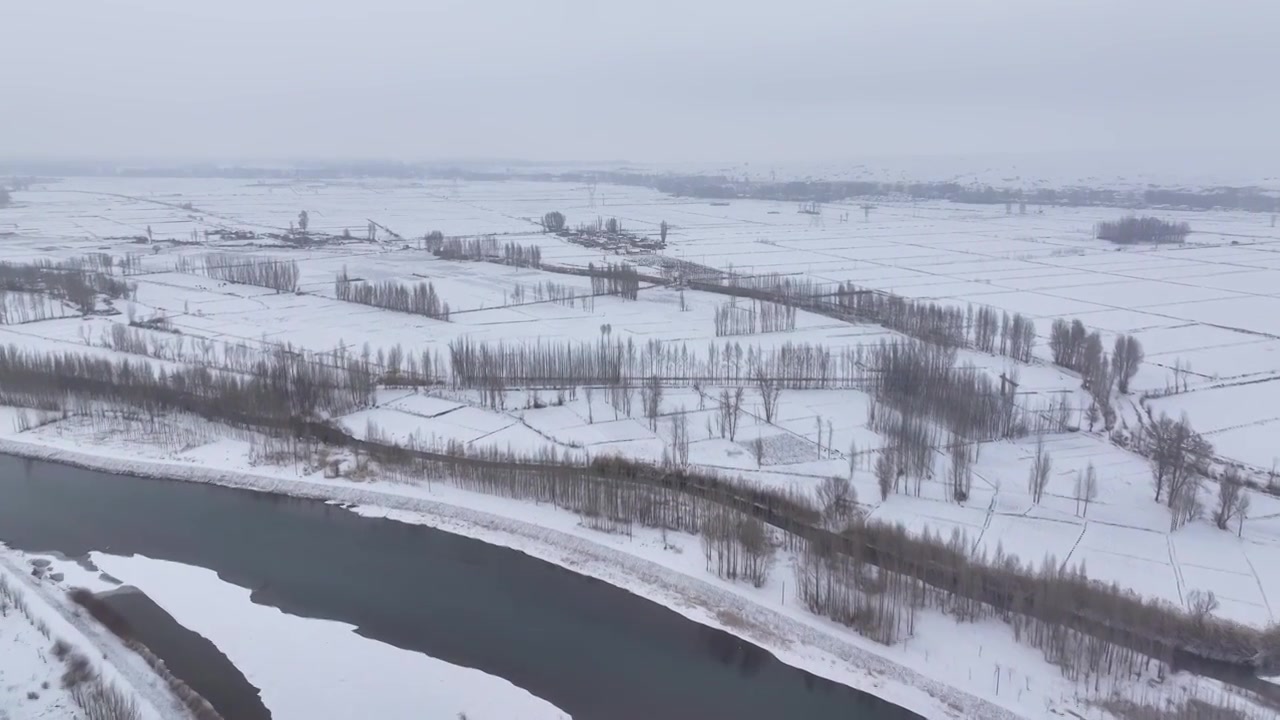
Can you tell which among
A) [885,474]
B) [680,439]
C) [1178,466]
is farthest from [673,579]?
[1178,466]

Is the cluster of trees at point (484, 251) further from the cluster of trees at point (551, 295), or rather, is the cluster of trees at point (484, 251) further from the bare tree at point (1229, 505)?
the bare tree at point (1229, 505)

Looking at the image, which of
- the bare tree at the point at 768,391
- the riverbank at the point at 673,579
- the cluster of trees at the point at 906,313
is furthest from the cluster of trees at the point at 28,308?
the bare tree at the point at 768,391

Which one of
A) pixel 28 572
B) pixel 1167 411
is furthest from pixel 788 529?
pixel 28 572

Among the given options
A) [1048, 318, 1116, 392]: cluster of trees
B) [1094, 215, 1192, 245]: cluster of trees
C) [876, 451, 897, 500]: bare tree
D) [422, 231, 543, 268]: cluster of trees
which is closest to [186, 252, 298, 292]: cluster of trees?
[422, 231, 543, 268]: cluster of trees

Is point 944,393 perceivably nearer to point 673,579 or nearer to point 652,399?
point 652,399

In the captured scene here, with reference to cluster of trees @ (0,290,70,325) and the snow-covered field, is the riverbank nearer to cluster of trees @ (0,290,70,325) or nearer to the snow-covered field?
the snow-covered field

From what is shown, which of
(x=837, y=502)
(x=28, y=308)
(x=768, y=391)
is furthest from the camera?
(x=28, y=308)

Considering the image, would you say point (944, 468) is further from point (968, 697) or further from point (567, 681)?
point (567, 681)

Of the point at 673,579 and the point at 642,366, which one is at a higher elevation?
the point at 642,366
